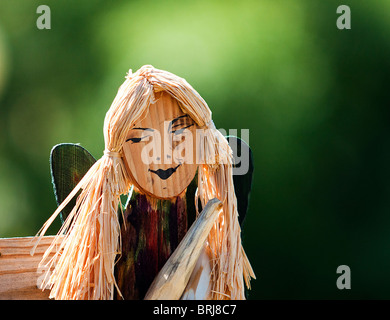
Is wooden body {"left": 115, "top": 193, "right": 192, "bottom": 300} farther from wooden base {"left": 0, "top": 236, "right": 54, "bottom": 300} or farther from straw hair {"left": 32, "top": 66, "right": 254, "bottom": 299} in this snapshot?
wooden base {"left": 0, "top": 236, "right": 54, "bottom": 300}

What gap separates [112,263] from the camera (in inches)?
38.4

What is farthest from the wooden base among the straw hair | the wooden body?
the wooden body

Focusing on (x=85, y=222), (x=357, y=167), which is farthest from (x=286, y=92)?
(x=85, y=222)

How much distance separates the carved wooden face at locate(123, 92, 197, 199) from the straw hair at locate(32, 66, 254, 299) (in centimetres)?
2

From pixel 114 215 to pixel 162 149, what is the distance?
16cm

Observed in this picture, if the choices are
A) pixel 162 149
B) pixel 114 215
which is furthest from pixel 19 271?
pixel 162 149

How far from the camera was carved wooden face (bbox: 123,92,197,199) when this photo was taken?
1.02 metres

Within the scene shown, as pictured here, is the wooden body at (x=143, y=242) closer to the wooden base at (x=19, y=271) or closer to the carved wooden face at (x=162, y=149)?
the carved wooden face at (x=162, y=149)

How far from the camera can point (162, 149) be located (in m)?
1.04

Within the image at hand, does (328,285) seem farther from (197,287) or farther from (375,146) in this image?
(197,287)

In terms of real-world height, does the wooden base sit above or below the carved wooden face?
below

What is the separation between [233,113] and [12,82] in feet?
2.56

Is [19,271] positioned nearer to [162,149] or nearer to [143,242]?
[143,242]

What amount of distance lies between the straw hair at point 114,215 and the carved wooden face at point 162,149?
0.02m
